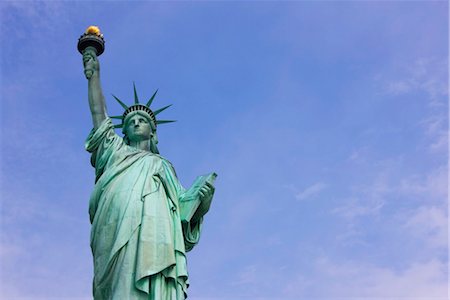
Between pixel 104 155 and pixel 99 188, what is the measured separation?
34.7 inches

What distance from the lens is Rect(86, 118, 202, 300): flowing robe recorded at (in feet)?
42.6

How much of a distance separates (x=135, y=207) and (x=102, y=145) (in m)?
2.02

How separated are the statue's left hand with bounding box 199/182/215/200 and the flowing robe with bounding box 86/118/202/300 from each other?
1.55 feet

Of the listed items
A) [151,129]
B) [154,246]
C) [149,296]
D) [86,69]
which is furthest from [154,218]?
[86,69]

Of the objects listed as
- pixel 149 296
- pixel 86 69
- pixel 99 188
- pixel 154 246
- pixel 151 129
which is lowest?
pixel 149 296

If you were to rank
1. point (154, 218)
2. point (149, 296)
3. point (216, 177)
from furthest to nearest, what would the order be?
1. point (216, 177)
2. point (154, 218)
3. point (149, 296)

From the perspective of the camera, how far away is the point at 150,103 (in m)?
16.4

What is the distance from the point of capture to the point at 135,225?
44.2ft

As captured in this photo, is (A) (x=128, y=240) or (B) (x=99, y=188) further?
(B) (x=99, y=188)

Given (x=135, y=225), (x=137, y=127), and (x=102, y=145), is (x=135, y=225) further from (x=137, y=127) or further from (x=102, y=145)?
(x=137, y=127)

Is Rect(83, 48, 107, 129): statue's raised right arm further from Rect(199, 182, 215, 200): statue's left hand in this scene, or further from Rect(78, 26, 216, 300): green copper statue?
Rect(199, 182, 215, 200): statue's left hand

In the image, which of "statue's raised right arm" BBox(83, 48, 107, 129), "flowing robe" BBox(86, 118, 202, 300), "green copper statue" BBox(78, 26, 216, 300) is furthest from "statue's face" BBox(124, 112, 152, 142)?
"statue's raised right arm" BBox(83, 48, 107, 129)

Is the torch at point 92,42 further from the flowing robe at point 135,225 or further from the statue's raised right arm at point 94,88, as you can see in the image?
the flowing robe at point 135,225

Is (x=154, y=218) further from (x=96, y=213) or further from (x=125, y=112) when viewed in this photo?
(x=125, y=112)
